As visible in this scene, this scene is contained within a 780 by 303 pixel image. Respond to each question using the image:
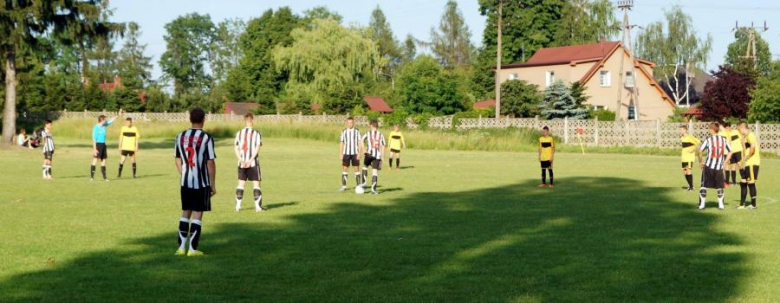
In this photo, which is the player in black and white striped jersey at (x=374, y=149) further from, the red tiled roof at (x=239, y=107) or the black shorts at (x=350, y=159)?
the red tiled roof at (x=239, y=107)

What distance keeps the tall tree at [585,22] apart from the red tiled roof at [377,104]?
69.9 feet

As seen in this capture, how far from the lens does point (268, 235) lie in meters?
14.7

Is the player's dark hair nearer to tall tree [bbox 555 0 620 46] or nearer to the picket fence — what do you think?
the picket fence

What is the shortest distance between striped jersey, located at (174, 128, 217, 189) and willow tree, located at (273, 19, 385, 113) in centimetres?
7940

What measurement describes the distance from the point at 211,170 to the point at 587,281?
511cm

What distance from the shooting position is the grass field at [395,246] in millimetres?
9906

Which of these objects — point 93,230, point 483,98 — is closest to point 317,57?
point 483,98

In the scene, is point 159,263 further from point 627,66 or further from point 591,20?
point 591,20

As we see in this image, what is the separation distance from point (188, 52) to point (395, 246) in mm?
132846

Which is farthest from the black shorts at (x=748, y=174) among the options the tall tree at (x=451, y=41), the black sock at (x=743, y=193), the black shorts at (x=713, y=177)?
the tall tree at (x=451, y=41)

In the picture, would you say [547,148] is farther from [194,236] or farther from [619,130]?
[619,130]

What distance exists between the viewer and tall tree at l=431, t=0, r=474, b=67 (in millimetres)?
135250

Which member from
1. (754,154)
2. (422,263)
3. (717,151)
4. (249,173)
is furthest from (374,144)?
(422,263)

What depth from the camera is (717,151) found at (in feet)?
63.7
